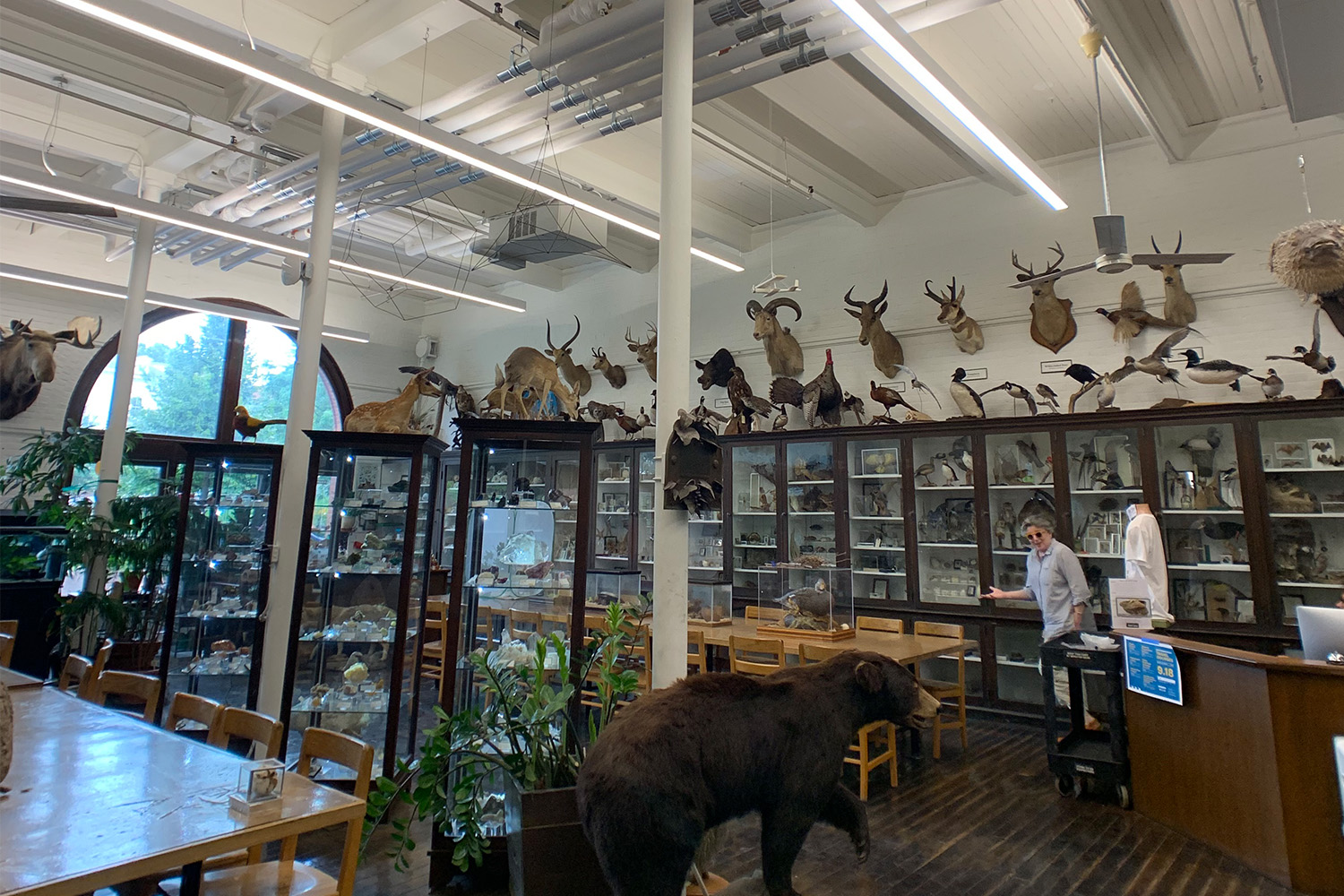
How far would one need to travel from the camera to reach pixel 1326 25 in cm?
344

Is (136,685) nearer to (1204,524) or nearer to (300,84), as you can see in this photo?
(300,84)

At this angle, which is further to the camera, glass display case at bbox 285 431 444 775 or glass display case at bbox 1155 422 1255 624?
glass display case at bbox 1155 422 1255 624

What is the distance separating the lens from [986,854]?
346 cm

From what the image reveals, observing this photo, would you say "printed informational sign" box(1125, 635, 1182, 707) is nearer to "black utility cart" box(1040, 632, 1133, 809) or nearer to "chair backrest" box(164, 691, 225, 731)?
"black utility cart" box(1040, 632, 1133, 809)

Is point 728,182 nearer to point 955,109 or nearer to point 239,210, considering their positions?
point 955,109

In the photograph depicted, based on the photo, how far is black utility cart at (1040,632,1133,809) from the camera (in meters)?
4.14

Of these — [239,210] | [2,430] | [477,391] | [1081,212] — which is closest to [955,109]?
[1081,212]

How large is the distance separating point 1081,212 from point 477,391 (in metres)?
8.18

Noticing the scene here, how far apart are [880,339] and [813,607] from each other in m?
3.20

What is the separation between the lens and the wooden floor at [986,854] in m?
3.15

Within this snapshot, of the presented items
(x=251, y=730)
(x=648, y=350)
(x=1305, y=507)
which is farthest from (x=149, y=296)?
(x=1305, y=507)

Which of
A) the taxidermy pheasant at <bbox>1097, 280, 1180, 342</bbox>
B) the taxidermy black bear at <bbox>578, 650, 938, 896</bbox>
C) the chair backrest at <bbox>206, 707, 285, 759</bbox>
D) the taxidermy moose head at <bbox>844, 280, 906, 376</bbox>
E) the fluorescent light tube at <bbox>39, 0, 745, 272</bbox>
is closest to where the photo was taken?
the taxidermy black bear at <bbox>578, 650, 938, 896</bbox>

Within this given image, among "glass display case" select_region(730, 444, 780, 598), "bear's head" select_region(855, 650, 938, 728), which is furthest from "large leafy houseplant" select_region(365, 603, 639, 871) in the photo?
"glass display case" select_region(730, 444, 780, 598)

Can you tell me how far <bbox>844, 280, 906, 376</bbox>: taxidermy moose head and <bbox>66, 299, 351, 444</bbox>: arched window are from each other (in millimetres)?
6754
